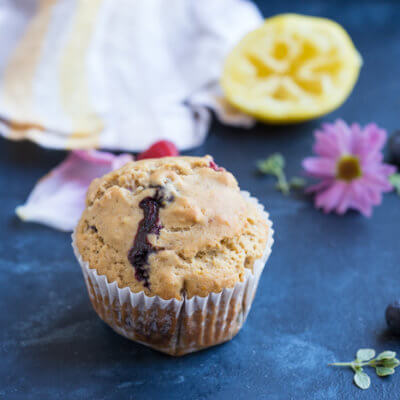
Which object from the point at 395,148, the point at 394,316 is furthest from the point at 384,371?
the point at 395,148

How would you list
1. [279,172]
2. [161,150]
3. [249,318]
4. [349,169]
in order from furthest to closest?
1. [279,172]
2. [349,169]
3. [161,150]
4. [249,318]

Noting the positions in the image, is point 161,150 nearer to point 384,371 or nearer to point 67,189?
point 67,189

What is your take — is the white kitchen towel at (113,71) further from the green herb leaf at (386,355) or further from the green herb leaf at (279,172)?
the green herb leaf at (386,355)

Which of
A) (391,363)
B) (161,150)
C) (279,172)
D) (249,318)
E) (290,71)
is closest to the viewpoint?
(391,363)

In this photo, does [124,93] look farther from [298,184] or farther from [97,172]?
[298,184]

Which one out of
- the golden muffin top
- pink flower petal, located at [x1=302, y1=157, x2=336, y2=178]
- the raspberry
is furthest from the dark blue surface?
the raspberry

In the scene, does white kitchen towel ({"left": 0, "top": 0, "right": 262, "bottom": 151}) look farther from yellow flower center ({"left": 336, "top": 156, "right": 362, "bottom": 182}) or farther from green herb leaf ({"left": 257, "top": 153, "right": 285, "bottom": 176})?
yellow flower center ({"left": 336, "top": 156, "right": 362, "bottom": 182})

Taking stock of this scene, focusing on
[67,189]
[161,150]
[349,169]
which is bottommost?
[67,189]

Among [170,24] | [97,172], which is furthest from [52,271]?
[170,24]
